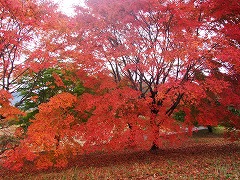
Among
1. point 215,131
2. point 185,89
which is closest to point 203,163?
point 185,89

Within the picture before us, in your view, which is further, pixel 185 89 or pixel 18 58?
pixel 185 89

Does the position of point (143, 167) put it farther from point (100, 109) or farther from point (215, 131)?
point (215, 131)

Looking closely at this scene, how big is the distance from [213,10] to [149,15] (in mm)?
3624

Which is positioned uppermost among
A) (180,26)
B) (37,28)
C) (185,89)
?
(180,26)

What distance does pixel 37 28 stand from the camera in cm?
1100

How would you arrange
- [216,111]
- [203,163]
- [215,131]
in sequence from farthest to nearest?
[215,131]
[216,111]
[203,163]

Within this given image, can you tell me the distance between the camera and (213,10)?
44.4ft

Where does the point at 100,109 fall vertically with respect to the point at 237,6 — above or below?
below

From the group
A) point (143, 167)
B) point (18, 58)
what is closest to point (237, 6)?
point (143, 167)

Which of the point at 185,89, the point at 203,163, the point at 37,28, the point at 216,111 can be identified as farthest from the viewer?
the point at 216,111

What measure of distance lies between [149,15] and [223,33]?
4.25m

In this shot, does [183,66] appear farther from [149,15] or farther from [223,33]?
[149,15]

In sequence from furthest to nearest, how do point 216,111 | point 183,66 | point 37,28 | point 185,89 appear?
point 216,111
point 183,66
point 185,89
point 37,28

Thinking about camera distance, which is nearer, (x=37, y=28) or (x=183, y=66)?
(x=37, y=28)
